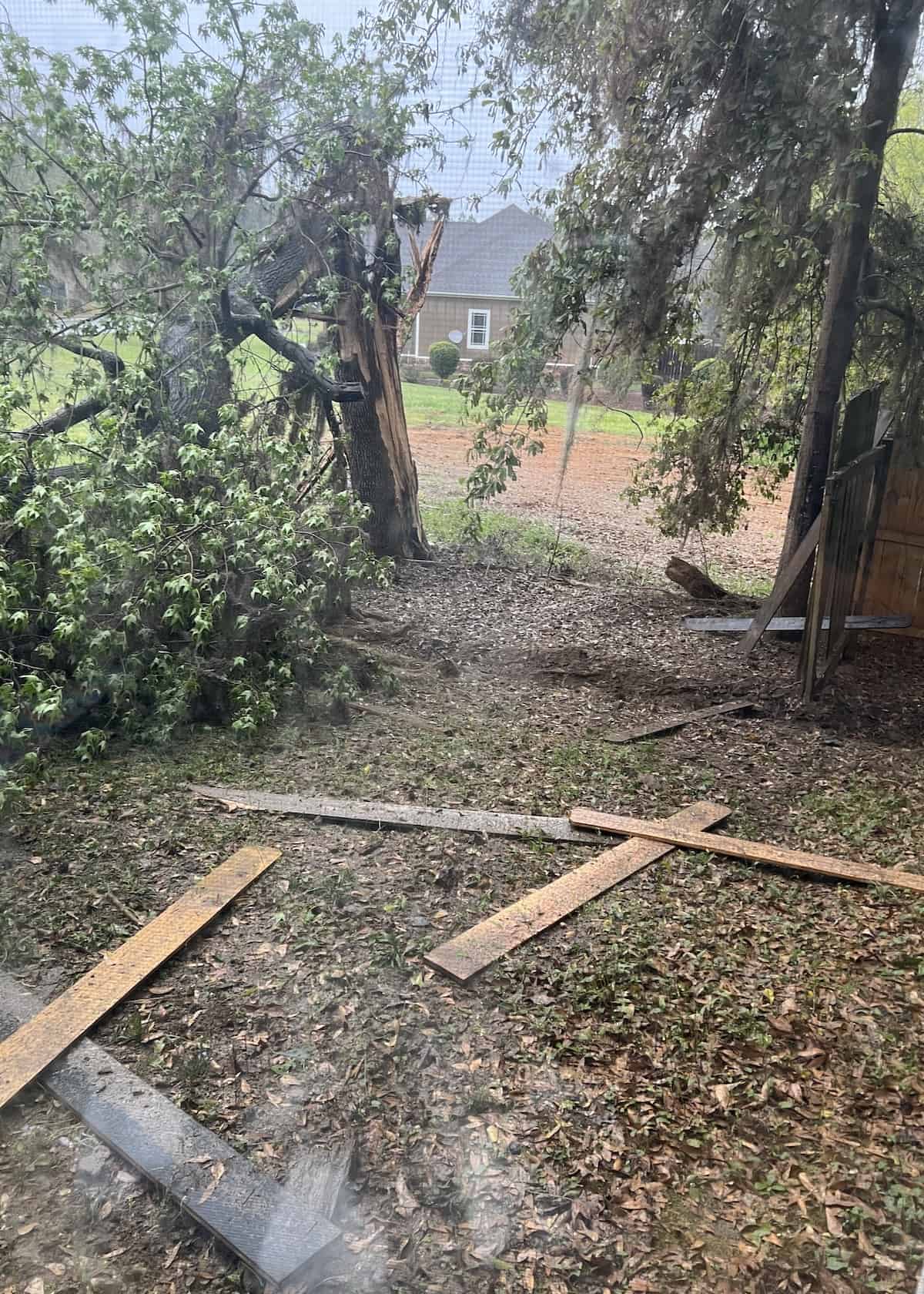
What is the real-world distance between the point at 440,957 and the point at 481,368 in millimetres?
2749

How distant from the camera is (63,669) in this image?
3.42m

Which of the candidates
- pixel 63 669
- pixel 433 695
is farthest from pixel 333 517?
pixel 63 669

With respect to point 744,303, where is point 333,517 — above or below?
below

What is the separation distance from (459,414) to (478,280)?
0.65 metres

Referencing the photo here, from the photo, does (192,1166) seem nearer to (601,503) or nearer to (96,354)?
(96,354)

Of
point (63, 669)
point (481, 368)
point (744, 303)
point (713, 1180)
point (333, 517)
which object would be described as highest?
point (744, 303)

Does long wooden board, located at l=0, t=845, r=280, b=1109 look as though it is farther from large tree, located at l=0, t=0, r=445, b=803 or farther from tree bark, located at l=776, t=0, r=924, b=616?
tree bark, located at l=776, t=0, r=924, b=616

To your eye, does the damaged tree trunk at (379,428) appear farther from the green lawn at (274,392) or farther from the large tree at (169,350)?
the large tree at (169,350)

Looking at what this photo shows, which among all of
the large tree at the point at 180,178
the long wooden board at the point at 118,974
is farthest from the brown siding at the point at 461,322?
the long wooden board at the point at 118,974

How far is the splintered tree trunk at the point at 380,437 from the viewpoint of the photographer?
5309 millimetres

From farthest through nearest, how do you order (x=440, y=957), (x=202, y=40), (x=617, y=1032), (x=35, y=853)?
(x=202, y=40)
(x=35, y=853)
(x=440, y=957)
(x=617, y=1032)

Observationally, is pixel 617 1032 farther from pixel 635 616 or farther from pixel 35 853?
pixel 635 616

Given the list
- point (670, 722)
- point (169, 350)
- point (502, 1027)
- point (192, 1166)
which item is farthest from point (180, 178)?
point (192, 1166)

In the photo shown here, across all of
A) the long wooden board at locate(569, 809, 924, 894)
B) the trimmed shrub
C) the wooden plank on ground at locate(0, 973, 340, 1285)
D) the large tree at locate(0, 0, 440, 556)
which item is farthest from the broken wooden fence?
the wooden plank on ground at locate(0, 973, 340, 1285)
